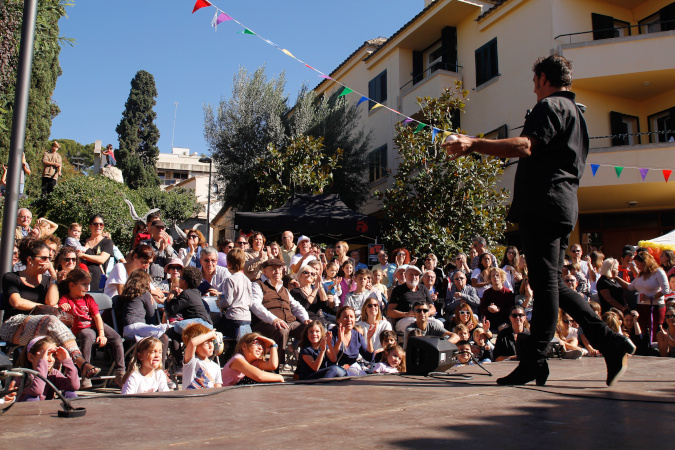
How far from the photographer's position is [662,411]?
7.44ft

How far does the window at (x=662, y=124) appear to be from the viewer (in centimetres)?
1642

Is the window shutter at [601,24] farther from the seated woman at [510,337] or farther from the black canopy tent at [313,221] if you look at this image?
the seated woman at [510,337]

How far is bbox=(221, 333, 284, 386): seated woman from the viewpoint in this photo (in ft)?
16.8

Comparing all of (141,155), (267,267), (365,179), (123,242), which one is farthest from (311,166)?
(141,155)

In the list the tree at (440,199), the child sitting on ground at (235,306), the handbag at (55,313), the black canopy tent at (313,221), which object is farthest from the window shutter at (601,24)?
the handbag at (55,313)

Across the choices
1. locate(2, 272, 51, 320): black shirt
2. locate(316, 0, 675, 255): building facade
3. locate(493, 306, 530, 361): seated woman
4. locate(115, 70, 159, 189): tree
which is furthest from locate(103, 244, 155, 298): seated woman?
locate(115, 70, 159, 189): tree

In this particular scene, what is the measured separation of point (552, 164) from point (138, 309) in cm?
455

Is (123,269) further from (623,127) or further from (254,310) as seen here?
(623,127)

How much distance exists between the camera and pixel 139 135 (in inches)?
1737

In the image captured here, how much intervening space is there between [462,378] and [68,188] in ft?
64.6

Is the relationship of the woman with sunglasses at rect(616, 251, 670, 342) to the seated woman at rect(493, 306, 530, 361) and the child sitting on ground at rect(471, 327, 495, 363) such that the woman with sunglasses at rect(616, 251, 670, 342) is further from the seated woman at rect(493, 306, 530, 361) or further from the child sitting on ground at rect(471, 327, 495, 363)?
the child sitting on ground at rect(471, 327, 495, 363)

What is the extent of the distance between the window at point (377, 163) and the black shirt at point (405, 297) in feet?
44.3

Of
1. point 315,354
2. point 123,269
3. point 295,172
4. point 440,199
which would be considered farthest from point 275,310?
point 295,172

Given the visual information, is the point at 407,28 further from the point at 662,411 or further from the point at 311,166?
the point at 662,411
